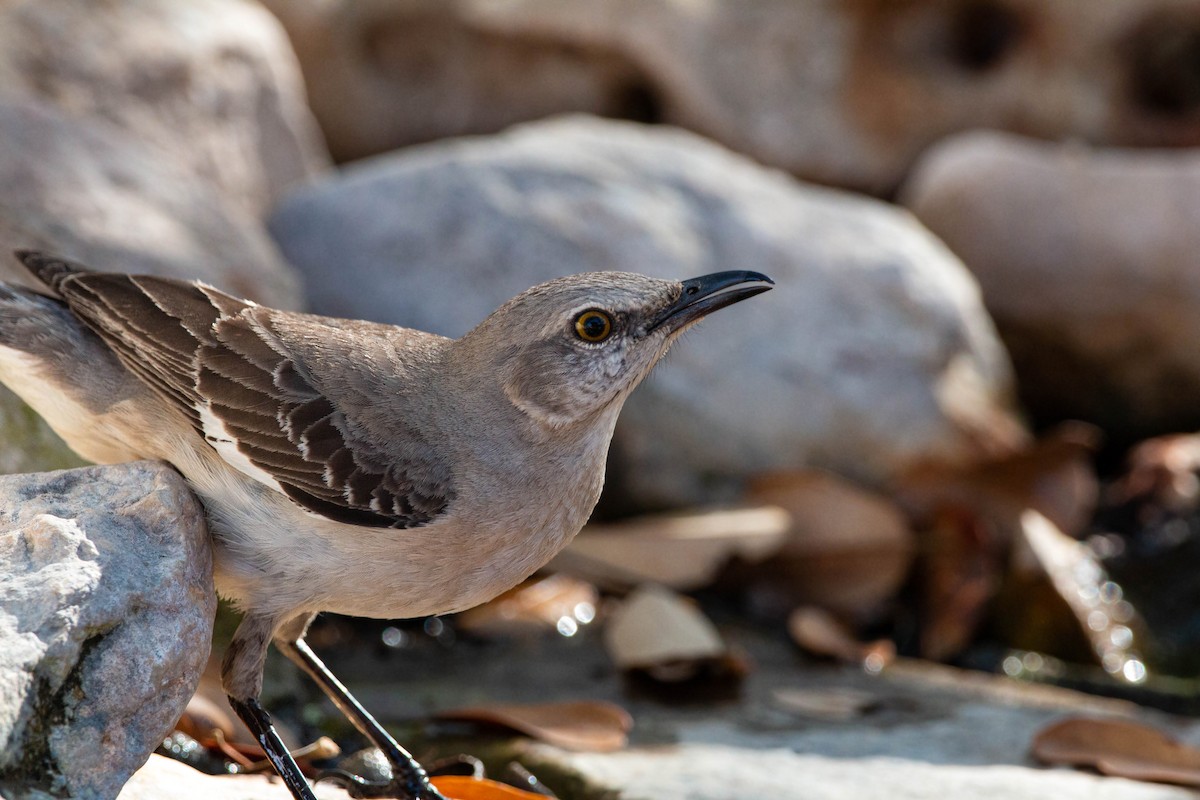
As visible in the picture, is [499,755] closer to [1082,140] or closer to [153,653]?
[153,653]

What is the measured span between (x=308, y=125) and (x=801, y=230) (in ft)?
10.4

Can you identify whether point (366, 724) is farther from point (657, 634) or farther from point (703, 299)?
point (657, 634)

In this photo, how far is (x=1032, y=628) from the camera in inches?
249

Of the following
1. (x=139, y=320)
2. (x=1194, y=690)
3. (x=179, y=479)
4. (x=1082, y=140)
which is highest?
(x=1082, y=140)

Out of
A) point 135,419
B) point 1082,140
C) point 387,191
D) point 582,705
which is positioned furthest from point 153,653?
point 1082,140

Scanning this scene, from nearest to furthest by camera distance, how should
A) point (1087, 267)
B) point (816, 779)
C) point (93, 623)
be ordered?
point (93, 623), point (816, 779), point (1087, 267)

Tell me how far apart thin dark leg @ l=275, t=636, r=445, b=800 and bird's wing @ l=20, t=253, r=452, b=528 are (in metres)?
0.68

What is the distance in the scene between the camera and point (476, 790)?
3.72 metres

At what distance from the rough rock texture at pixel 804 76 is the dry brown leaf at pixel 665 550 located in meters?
4.73

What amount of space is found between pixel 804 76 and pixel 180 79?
→ 5.21 m

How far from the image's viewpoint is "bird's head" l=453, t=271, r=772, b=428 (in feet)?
12.2

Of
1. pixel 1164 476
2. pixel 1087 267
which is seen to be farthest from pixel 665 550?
pixel 1087 267

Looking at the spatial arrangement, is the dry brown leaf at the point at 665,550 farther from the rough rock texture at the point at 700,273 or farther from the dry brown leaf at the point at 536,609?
the rough rock texture at the point at 700,273

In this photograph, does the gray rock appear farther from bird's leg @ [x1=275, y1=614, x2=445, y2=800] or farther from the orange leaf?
bird's leg @ [x1=275, y1=614, x2=445, y2=800]
